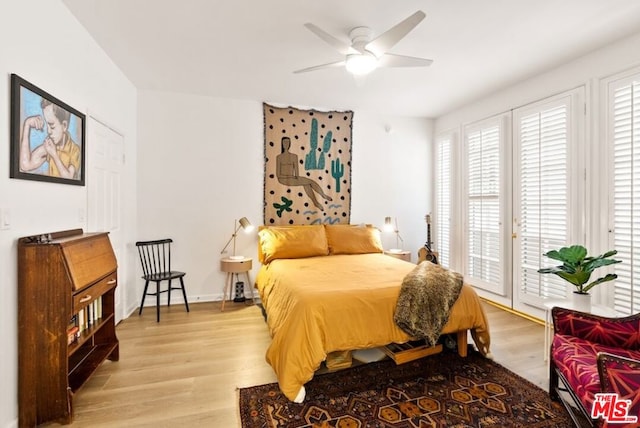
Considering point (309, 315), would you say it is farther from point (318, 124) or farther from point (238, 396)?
point (318, 124)

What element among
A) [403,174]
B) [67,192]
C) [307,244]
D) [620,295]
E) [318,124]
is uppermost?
[318,124]

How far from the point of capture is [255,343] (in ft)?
9.16

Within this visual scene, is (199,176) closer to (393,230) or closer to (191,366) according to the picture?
(191,366)

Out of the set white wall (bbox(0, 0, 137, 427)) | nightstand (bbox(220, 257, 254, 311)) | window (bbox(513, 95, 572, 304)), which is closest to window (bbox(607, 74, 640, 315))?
window (bbox(513, 95, 572, 304))

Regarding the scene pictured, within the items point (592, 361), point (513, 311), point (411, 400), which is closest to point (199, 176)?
point (411, 400)

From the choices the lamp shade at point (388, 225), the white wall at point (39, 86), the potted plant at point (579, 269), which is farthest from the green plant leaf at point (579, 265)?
the white wall at point (39, 86)

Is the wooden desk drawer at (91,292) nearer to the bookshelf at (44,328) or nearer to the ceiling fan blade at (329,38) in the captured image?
the bookshelf at (44,328)

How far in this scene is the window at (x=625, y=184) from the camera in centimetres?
251

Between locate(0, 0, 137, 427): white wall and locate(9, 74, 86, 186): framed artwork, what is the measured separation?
0.04 m

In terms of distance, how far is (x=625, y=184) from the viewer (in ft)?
8.48

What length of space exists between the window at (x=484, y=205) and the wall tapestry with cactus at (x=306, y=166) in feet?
→ 5.55

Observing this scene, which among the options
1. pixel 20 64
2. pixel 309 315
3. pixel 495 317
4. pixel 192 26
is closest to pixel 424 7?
pixel 192 26

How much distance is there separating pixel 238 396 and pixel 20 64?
2348 mm

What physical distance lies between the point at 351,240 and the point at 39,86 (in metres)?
3.18
